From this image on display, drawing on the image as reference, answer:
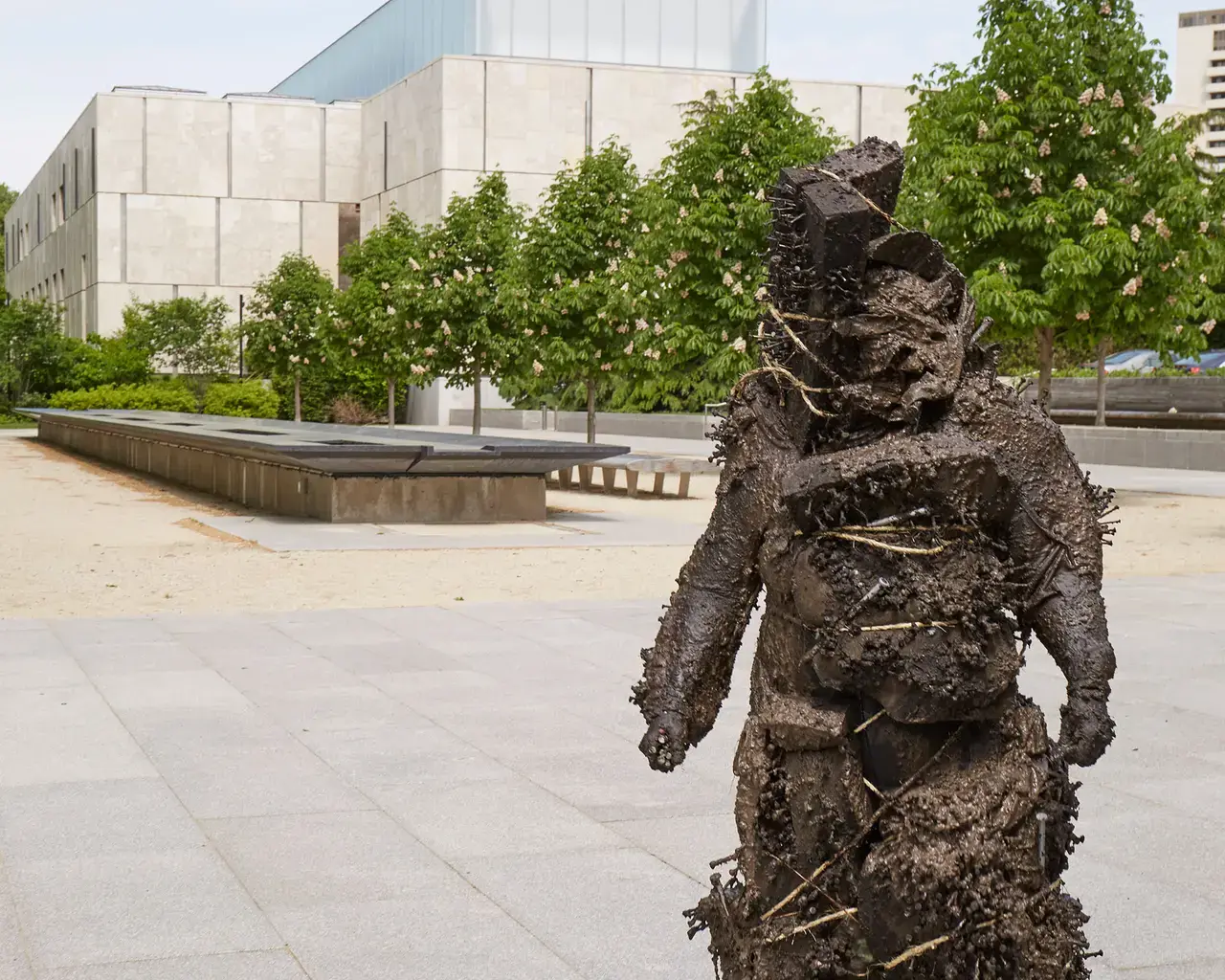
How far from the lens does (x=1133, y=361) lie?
4566 cm

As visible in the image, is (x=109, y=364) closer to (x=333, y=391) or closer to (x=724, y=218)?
(x=333, y=391)

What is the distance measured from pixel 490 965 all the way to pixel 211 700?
378 cm

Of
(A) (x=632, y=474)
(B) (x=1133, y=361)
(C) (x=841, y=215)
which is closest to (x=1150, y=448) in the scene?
(A) (x=632, y=474)

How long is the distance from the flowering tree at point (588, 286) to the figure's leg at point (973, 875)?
880 inches

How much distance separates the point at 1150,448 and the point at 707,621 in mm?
27626

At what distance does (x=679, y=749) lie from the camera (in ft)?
9.46

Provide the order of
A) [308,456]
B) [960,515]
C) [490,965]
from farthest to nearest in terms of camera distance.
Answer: [308,456]
[490,965]
[960,515]

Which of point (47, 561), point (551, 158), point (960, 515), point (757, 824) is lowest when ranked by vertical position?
point (47, 561)

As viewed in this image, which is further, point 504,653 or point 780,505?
point 504,653

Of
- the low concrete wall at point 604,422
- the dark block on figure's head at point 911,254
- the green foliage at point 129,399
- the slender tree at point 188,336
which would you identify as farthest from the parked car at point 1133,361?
the dark block on figure's head at point 911,254

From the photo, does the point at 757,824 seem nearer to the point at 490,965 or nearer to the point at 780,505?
the point at 780,505

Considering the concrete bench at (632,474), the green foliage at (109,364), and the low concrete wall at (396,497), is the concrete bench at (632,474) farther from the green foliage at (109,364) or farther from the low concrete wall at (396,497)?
the green foliage at (109,364)

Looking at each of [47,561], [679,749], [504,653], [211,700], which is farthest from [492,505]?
[679,749]

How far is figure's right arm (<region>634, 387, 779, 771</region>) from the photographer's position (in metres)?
2.84
